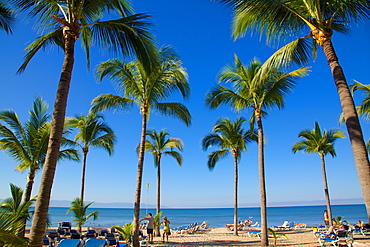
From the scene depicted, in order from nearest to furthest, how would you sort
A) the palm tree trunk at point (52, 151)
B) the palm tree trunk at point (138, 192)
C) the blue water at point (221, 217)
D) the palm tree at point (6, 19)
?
the palm tree trunk at point (52, 151) < the palm tree at point (6, 19) < the palm tree trunk at point (138, 192) < the blue water at point (221, 217)

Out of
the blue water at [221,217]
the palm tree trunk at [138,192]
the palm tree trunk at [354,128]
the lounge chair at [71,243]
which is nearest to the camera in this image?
the palm tree trunk at [354,128]

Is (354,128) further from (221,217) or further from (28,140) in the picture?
(221,217)

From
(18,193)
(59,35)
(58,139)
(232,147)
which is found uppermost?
(59,35)

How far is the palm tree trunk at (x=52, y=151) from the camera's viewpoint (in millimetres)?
4684

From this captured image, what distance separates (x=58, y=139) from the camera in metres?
5.24

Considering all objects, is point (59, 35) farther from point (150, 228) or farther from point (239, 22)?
point (150, 228)

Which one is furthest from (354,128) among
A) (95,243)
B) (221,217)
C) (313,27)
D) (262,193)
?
(221,217)

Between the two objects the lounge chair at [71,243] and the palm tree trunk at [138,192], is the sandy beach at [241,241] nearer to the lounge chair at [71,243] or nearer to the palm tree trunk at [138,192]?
the palm tree trunk at [138,192]

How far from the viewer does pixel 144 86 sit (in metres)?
11.6

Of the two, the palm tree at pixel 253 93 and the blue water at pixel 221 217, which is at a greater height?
the palm tree at pixel 253 93

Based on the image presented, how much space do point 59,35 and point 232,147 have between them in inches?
556

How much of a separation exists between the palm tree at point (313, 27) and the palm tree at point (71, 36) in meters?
2.32

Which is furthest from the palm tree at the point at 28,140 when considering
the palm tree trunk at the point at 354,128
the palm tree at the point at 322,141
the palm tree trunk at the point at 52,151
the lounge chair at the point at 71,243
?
the palm tree at the point at 322,141

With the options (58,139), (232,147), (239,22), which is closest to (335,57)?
(239,22)
